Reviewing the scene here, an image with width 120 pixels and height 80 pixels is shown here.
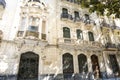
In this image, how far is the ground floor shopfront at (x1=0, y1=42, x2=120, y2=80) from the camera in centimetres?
1077

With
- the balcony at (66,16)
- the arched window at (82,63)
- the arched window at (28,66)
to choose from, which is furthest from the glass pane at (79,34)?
the arched window at (28,66)

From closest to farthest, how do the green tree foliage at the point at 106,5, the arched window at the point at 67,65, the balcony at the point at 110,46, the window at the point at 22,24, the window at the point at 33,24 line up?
the green tree foliage at the point at 106,5
the arched window at the point at 67,65
the window at the point at 22,24
the window at the point at 33,24
the balcony at the point at 110,46

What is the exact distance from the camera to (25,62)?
11.4 m

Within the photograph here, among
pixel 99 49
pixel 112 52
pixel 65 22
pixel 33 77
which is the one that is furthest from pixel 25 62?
pixel 112 52

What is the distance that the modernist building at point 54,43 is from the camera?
11203 mm

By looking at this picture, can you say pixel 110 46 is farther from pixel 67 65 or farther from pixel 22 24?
pixel 22 24

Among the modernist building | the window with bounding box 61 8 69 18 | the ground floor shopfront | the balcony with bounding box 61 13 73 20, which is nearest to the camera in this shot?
the ground floor shopfront

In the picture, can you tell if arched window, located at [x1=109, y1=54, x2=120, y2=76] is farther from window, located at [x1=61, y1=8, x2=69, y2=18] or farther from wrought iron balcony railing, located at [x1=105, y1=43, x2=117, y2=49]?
window, located at [x1=61, y1=8, x2=69, y2=18]

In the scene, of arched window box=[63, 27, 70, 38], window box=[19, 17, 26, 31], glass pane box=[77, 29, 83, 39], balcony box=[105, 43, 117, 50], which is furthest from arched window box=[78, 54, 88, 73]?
window box=[19, 17, 26, 31]

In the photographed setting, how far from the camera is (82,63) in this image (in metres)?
13.6

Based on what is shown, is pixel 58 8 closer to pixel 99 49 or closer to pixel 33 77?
pixel 99 49

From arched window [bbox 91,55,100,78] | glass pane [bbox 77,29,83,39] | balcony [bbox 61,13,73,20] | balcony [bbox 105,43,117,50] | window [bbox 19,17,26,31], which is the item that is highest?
balcony [bbox 61,13,73,20]

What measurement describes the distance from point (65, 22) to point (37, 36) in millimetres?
4858

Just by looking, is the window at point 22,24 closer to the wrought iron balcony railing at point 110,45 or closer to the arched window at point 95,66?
the arched window at point 95,66
